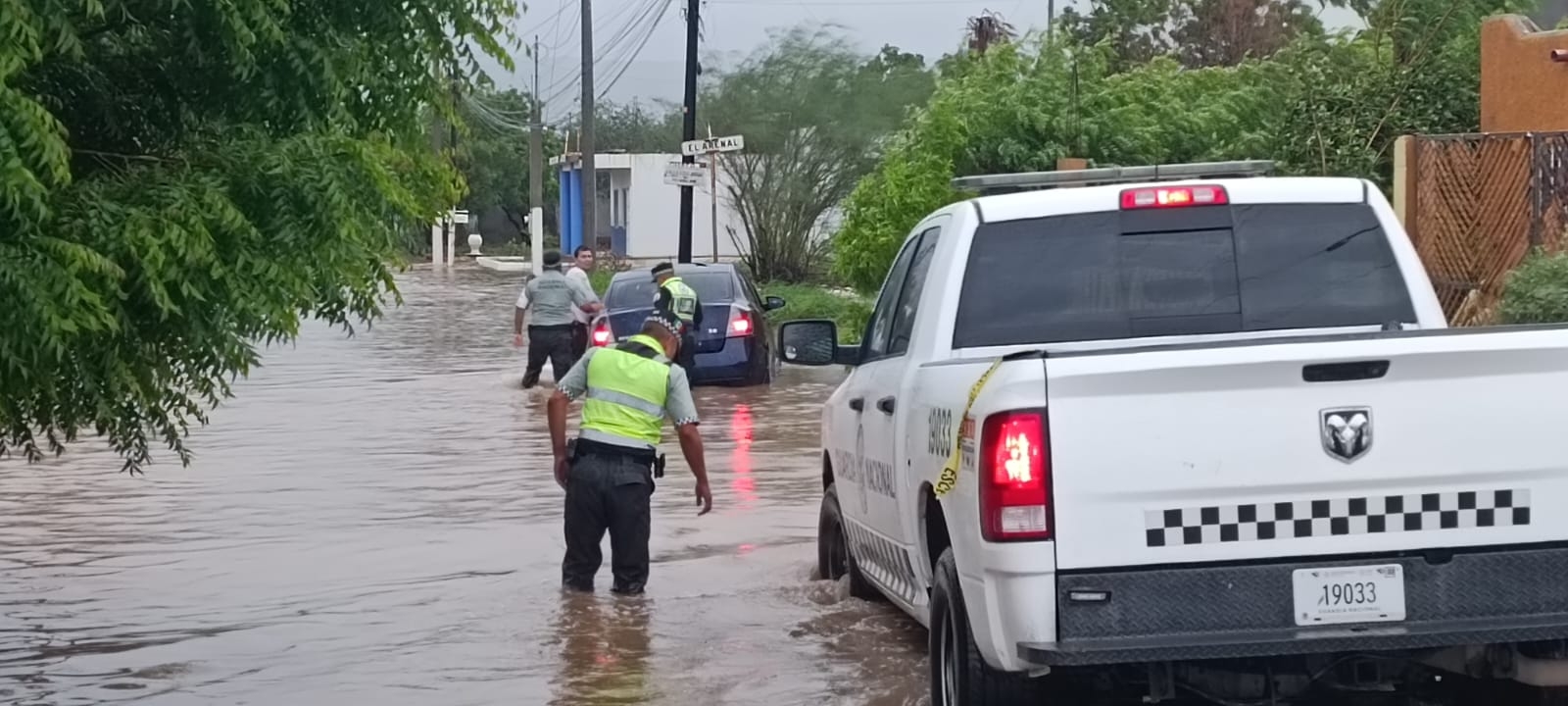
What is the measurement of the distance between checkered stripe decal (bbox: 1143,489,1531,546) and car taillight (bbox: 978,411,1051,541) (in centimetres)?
29

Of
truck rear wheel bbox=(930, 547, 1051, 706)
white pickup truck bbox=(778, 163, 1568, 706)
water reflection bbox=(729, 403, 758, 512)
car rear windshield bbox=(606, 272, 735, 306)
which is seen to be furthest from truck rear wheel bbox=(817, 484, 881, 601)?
car rear windshield bbox=(606, 272, 735, 306)

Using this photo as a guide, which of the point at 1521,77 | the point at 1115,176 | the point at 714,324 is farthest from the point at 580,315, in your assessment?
the point at 1115,176

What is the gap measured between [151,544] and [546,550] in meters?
2.71

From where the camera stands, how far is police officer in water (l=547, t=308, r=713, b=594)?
10734 millimetres

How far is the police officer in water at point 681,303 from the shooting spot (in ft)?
69.1

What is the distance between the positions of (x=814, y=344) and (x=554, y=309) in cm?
1450

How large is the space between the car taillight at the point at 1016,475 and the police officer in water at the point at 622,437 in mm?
4915

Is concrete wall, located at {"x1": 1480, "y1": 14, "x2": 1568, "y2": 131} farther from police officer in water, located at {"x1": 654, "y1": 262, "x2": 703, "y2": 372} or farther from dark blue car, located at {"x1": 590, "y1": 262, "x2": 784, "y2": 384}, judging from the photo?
dark blue car, located at {"x1": 590, "y1": 262, "x2": 784, "y2": 384}

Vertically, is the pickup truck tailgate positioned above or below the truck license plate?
above

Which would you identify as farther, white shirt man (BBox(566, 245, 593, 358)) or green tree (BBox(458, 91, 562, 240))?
green tree (BBox(458, 91, 562, 240))

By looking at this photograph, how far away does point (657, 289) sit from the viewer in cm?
2303

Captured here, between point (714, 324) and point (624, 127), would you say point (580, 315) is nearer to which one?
point (714, 324)

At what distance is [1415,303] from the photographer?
759 centimetres

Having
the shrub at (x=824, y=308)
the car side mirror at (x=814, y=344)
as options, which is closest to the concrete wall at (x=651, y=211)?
the shrub at (x=824, y=308)
